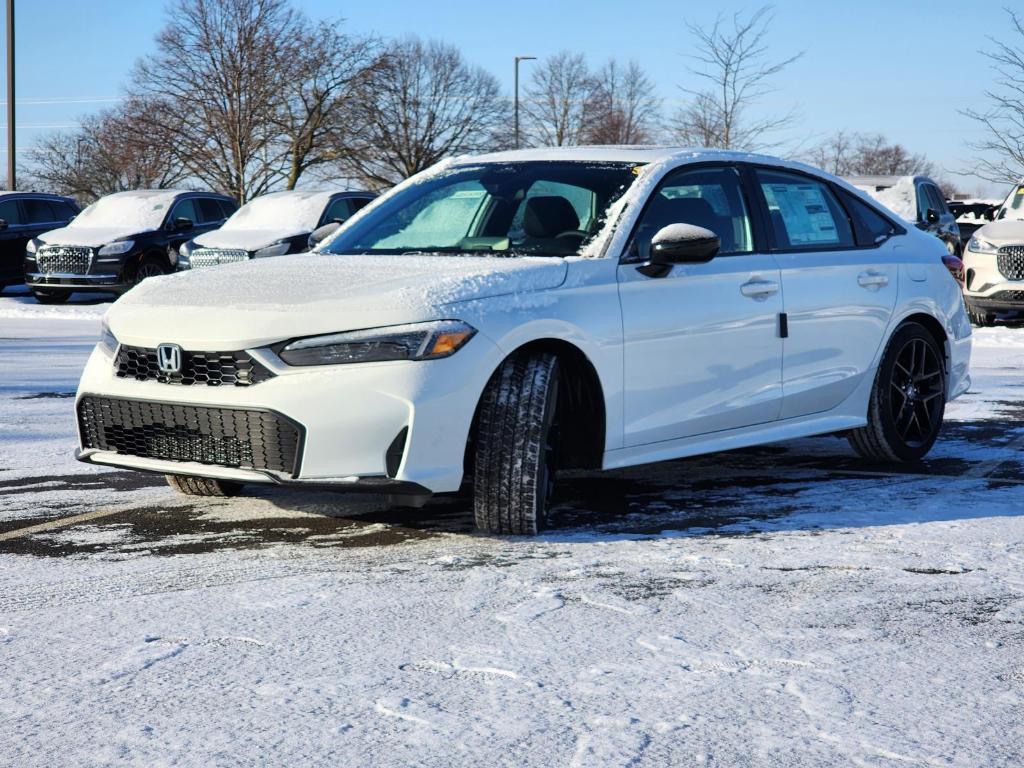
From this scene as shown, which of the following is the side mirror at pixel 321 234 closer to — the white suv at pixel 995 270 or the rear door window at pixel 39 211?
the white suv at pixel 995 270

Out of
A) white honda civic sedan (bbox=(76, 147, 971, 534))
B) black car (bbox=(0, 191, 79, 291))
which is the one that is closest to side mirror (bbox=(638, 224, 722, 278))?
white honda civic sedan (bbox=(76, 147, 971, 534))

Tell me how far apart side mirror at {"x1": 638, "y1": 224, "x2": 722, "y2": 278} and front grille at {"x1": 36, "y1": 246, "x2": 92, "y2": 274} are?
634 inches

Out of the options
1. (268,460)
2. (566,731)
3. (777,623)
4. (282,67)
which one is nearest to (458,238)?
(268,460)

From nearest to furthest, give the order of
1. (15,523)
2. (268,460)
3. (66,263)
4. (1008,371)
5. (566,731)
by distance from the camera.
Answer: (566,731), (268,460), (15,523), (1008,371), (66,263)

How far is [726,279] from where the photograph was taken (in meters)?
5.91

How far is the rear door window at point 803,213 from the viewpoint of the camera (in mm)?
6422

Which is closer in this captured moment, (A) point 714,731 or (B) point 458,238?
(A) point 714,731

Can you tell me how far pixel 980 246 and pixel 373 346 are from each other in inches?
505

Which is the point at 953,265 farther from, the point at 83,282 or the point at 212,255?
the point at 83,282

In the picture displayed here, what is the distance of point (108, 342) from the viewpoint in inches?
211

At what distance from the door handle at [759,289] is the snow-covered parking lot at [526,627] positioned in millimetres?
878

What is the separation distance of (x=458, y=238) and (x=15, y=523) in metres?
2.11

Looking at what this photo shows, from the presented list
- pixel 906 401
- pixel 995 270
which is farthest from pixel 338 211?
pixel 906 401

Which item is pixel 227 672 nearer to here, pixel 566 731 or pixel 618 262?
pixel 566 731
